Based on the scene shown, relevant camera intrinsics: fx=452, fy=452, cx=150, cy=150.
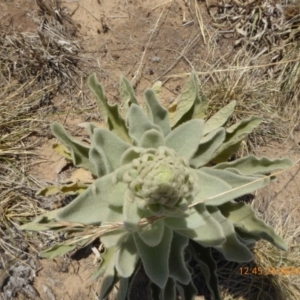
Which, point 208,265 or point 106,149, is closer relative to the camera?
point 106,149

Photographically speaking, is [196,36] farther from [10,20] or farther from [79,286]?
[79,286]

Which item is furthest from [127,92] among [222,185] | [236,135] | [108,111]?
[222,185]

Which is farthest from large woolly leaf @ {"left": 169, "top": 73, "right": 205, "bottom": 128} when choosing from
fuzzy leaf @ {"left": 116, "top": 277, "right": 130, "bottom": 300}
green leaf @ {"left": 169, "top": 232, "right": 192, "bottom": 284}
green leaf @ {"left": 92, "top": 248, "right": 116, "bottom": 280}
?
fuzzy leaf @ {"left": 116, "top": 277, "right": 130, "bottom": 300}

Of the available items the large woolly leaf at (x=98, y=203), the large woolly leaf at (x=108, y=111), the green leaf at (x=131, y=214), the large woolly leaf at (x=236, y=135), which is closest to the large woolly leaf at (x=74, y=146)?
the large woolly leaf at (x=108, y=111)

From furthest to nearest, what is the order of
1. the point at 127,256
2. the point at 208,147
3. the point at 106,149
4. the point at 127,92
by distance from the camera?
the point at 127,92 < the point at 208,147 < the point at 127,256 < the point at 106,149

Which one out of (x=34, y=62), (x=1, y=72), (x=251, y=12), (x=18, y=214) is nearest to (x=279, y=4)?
(x=251, y=12)

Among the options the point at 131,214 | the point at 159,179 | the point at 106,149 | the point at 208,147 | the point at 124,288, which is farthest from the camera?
the point at 124,288

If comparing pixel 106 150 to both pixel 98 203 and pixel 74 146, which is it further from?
pixel 74 146
